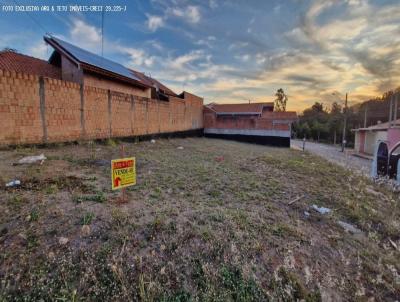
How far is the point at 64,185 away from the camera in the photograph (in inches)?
116

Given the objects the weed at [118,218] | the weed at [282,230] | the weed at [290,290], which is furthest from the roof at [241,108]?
the weed at [290,290]

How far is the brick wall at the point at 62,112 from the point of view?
4438 mm

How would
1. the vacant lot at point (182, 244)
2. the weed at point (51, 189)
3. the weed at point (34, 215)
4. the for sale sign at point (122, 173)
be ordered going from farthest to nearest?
the weed at point (51, 189) → the for sale sign at point (122, 173) → the weed at point (34, 215) → the vacant lot at point (182, 244)

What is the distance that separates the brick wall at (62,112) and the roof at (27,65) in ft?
12.2

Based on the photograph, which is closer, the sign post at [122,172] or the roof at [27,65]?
the sign post at [122,172]

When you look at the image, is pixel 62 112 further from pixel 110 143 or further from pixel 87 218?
pixel 87 218

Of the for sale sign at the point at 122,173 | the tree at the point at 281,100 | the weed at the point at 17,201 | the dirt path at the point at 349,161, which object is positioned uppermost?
the tree at the point at 281,100

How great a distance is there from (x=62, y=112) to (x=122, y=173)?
4.78 m

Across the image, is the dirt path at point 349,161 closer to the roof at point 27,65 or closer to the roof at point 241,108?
the roof at point 241,108

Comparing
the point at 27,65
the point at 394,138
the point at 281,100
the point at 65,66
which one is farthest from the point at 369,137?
the point at 281,100

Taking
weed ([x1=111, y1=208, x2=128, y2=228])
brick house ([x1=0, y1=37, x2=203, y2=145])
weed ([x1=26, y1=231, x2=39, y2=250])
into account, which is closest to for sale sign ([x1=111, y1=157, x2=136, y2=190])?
weed ([x1=111, y1=208, x2=128, y2=228])

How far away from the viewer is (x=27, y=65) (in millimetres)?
7910

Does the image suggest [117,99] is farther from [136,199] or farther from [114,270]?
[114,270]

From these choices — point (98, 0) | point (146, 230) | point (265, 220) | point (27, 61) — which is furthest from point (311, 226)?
point (27, 61)
